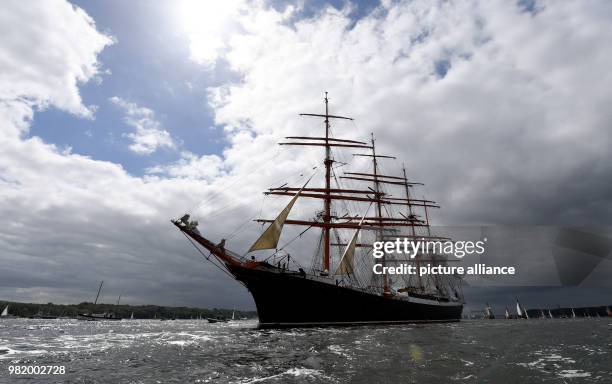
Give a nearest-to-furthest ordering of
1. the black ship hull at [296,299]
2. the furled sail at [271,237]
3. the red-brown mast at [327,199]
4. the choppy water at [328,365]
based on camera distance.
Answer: the choppy water at [328,365], the black ship hull at [296,299], the furled sail at [271,237], the red-brown mast at [327,199]

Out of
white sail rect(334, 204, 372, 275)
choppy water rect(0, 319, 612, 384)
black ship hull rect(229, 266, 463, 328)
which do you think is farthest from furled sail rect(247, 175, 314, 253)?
choppy water rect(0, 319, 612, 384)

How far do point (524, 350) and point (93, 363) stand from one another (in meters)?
19.2

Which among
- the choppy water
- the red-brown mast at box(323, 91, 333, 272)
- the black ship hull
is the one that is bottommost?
the choppy water

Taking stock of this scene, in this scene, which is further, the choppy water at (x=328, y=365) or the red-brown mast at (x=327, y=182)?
the red-brown mast at (x=327, y=182)

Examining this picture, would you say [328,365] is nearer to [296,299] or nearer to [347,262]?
[296,299]

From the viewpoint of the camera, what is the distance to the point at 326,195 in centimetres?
4144

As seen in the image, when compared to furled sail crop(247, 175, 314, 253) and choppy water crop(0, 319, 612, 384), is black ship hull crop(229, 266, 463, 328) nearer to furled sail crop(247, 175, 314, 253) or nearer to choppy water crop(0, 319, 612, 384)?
furled sail crop(247, 175, 314, 253)

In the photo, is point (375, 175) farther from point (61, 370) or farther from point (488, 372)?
point (61, 370)

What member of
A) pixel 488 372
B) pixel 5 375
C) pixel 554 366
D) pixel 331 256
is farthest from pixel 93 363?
pixel 331 256

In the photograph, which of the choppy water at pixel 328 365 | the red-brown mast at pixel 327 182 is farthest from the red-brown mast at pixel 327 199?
the choppy water at pixel 328 365

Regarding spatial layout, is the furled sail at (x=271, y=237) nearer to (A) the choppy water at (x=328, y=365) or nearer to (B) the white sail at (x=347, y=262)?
(B) the white sail at (x=347, y=262)

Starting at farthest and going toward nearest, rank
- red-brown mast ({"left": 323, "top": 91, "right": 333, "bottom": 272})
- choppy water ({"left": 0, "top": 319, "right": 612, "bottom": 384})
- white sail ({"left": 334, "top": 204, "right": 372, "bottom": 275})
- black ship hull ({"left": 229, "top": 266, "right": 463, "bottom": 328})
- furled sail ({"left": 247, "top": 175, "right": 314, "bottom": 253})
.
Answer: red-brown mast ({"left": 323, "top": 91, "right": 333, "bottom": 272})
white sail ({"left": 334, "top": 204, "right": 372, "bottom": 275})
furled sail ({"left": 247, "top": 175, "right": 314, "bottom": 253})
black ship hull ({"left": 229, "top": 266, "right": 463, "bottom": 328})
choppy water ({"left": 0, "top": 319, "right": 612, "bottom": 384})

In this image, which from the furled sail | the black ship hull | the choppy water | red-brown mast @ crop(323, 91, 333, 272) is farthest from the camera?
red-brown mast @ crop(323, 91, 333, 272)

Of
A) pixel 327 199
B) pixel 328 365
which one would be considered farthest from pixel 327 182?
pixel 328 365
